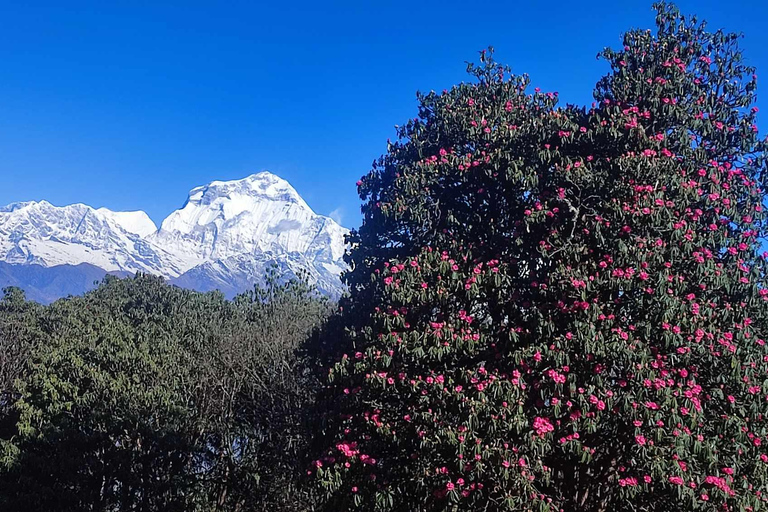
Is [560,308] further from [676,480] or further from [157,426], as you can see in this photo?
[157,426]

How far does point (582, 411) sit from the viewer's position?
6.09 metres

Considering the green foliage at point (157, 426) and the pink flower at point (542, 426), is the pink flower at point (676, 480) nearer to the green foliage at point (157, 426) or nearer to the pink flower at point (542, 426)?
the pink flower at point (542, 426)

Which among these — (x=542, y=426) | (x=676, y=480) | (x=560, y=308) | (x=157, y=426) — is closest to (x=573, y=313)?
(x=560, y=308)

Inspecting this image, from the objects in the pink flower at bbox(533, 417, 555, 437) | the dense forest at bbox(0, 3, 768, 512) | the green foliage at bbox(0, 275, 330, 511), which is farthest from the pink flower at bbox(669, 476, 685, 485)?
the green foliage at bbox(0, 275, 330, 511)

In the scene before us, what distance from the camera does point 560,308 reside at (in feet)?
21.7

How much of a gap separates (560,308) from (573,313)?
0.47 feet

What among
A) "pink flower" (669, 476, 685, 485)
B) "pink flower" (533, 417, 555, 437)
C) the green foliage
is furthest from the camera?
the green foliage

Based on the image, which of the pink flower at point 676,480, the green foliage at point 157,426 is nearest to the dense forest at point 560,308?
the pink flower at point 676,480

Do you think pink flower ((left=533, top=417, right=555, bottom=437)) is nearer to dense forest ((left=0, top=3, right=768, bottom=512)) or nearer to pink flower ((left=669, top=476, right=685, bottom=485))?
dense forest ((left=0, top=3, right=768, bottom=512))

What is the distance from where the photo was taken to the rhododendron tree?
Answer: 20.2 ft

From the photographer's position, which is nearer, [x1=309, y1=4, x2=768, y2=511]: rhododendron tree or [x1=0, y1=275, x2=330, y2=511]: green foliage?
[x1=309, y1=4, x2=768, y2=511]: rhododendron tree

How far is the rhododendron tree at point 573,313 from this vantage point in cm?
616

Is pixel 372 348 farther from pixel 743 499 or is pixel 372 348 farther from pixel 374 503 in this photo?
pixel 743 499

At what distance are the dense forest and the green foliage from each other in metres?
7.02
